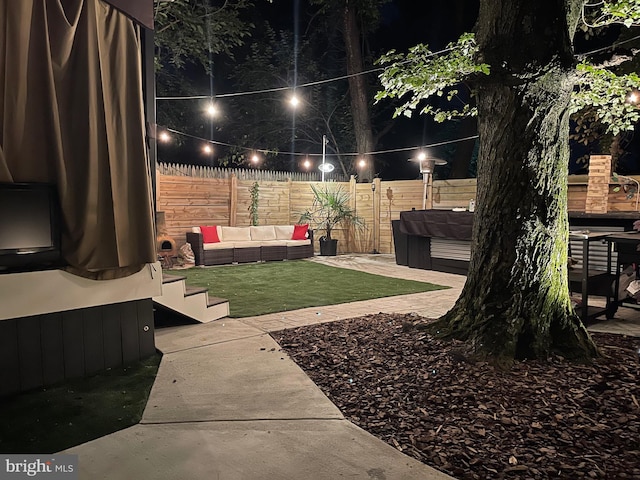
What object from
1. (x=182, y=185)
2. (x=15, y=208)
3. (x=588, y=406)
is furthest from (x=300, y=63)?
(x=588, y=406)

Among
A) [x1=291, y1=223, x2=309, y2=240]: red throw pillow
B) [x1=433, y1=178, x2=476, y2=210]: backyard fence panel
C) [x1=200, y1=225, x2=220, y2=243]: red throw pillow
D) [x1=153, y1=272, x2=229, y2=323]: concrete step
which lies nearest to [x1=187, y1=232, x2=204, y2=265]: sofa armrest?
[x1=200, y1=225, x2=220, y2=243]: red throw pillow

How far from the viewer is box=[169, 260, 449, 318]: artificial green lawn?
5527mm

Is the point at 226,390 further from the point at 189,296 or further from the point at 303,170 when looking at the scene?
the point at 303,170

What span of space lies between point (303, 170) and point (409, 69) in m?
12.2

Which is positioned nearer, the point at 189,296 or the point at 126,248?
the point at 126,248

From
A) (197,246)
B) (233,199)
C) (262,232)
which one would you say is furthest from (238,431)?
(233,199)

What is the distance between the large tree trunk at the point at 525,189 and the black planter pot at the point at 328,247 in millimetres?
7539

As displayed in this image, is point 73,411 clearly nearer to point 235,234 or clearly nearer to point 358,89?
point 235,234

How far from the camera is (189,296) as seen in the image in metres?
4.30

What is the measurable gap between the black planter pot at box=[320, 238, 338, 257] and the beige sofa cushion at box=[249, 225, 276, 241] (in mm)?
1275

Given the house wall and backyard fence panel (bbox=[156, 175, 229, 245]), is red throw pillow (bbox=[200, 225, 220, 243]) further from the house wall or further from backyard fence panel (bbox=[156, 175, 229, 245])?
the house wall

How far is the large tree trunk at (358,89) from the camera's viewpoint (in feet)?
39.2

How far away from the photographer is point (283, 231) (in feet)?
34.2

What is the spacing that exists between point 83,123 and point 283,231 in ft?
24.6
